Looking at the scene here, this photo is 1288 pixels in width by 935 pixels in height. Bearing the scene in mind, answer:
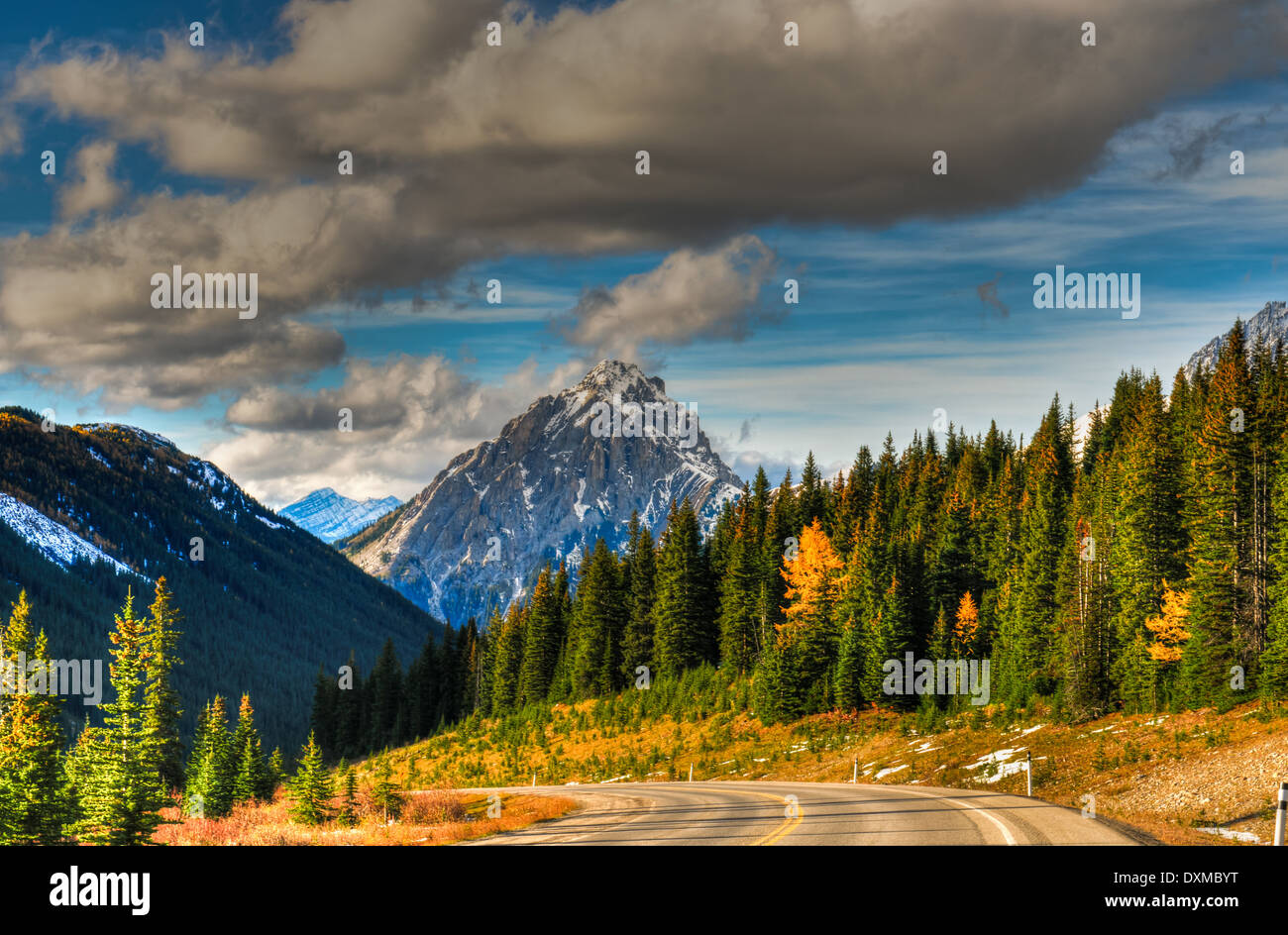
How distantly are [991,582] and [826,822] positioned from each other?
57939 millimetres

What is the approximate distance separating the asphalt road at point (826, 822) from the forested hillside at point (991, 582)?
2145 centimetres

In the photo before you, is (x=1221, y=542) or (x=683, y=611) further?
(x=683, y=611)

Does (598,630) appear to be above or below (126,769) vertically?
above

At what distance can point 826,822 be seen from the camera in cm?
2069

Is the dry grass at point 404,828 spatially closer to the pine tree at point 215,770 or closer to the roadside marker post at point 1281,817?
the pine tree at point 215,770

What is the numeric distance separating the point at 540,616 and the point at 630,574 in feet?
38.5

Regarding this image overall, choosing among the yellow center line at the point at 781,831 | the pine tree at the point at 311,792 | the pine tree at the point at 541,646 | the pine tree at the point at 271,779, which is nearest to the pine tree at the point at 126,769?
the pine tree at the point at 311,792

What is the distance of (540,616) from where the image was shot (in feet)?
323

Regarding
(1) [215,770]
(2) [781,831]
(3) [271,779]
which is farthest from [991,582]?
(2) [781,831]

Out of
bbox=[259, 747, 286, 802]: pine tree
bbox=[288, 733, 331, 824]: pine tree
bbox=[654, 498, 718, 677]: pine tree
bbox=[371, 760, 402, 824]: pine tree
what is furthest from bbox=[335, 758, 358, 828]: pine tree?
bbox=[654, 498, 718, 677]: pine tree

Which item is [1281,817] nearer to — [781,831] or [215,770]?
[781,831]

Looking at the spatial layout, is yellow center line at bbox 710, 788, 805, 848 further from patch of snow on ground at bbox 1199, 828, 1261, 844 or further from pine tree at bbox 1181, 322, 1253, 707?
pine tree at bbox 1181, 322, 1253, 707
